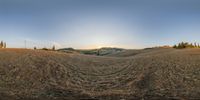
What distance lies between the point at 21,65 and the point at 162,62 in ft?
32.6

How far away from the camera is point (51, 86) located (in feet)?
79.0

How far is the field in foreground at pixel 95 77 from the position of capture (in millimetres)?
22375

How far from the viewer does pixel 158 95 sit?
71.9 ft

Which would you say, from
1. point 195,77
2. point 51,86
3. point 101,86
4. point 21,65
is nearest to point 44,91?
point 51,86

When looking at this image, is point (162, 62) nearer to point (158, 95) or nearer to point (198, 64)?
point (198, 64)

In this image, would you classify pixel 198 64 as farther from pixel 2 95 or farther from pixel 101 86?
pixel 2 95

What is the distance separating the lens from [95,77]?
26.5m

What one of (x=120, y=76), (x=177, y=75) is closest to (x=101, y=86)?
(x=120, y=76)

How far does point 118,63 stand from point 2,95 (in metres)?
11.4

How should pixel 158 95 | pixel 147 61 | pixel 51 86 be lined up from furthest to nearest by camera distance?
pixel 147 61
pixel 51 86
pixel 158 95

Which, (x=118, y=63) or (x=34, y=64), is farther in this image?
(x=118, y=63)

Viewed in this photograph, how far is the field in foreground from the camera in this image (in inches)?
Result: 881

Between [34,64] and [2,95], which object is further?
[34,64]

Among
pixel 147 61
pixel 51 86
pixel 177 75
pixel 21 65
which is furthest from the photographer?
pixel 147 61
